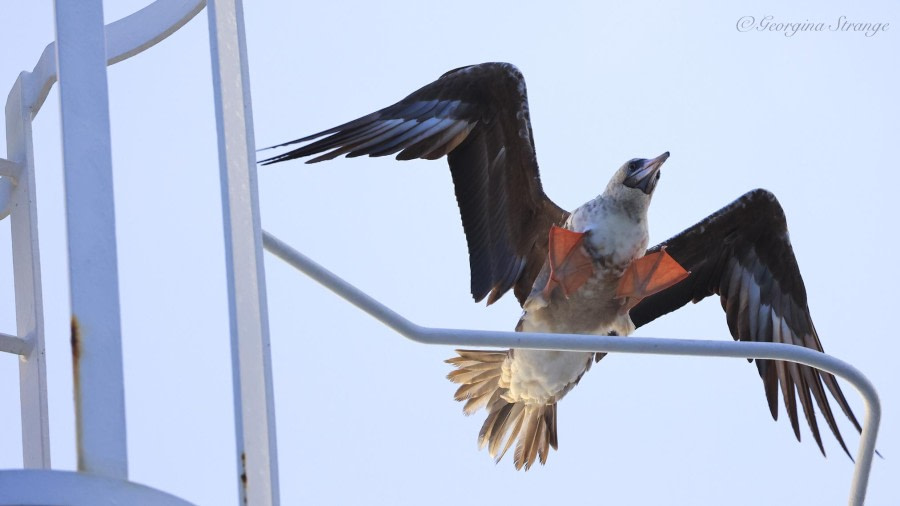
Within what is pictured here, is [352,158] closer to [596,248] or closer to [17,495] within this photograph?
[596,248]

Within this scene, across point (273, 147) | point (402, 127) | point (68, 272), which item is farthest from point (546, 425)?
point (68, 272)

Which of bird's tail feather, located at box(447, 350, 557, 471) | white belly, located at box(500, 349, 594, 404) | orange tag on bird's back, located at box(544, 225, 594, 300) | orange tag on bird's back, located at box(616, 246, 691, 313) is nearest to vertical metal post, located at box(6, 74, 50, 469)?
orange tag on bird's back, located at box(544, 225, 594, 300)

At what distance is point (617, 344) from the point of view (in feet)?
10.5

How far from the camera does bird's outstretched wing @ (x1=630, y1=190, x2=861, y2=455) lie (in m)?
7.96

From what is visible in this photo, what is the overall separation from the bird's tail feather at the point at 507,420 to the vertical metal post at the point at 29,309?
15.8 feet

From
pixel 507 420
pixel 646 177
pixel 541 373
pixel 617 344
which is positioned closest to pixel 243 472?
pixel 617 344

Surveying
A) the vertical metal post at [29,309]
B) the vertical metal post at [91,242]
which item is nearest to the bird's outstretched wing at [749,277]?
the vertical metal post at [29,309]

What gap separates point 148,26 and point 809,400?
17.6ft

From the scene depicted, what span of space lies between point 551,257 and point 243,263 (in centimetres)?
478

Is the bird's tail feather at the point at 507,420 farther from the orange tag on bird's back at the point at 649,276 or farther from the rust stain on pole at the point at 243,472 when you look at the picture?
the rust stain on pole at the point at 243,472

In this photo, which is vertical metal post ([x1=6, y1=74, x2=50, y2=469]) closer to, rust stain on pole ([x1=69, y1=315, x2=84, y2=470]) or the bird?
rust stain on pole ([x1=69, y1=315, x2=84, y2=470])

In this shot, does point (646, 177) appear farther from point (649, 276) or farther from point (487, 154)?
point (487, 154)

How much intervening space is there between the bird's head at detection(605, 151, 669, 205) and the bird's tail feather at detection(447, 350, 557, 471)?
5.47ft

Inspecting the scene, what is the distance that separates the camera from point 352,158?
6637 mm
